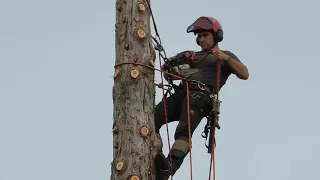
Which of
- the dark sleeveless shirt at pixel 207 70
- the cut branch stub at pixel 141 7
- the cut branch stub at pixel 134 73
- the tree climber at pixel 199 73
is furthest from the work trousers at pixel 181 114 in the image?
the cut branch stub at pixel 141 7

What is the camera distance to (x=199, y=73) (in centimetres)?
588

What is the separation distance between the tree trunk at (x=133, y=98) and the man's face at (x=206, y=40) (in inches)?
31.8

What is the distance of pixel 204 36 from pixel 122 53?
1117 mm

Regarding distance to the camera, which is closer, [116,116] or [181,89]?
[116,116]

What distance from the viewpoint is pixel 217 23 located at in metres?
6.05

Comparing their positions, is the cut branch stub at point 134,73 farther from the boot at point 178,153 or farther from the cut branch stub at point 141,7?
the boot at point 178,153

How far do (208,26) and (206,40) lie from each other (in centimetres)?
14

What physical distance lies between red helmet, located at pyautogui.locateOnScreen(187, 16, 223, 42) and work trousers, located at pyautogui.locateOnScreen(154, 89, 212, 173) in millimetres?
626

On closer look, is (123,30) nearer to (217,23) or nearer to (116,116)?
(116,116)

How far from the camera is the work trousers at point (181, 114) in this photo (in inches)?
216

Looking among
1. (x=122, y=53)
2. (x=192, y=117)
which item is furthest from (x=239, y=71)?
(x=122, y=53)

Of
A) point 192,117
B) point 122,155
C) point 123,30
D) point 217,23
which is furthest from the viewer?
point 217,23

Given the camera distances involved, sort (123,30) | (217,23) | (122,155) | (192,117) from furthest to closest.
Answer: (217,23) → (192,117) → (123,30) → (122,155)

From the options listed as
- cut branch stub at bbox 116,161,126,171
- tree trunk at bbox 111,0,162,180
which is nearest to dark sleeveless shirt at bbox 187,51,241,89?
tree trunk at bbox 111,0,162,180
